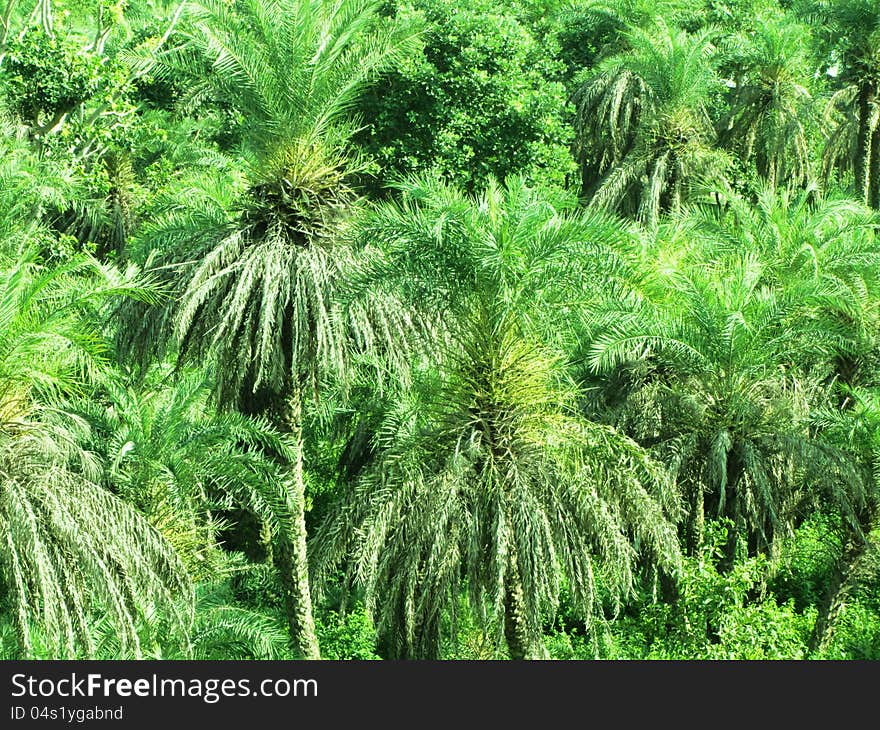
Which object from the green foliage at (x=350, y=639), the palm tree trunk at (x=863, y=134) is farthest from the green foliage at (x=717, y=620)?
the palm tree trunk at (x=863, y=134)

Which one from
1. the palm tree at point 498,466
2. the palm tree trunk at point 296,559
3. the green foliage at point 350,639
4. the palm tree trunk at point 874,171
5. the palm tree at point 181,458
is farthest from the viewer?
the palm tree trunk at point 874,171

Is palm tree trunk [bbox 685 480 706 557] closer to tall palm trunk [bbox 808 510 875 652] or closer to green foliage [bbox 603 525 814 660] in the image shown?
green foliage [bbox 603 525 814 660]

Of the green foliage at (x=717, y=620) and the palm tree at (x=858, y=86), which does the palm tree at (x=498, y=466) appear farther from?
the palm tree at (x=858, y=86)

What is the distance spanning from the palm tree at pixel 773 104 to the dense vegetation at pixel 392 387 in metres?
2.64

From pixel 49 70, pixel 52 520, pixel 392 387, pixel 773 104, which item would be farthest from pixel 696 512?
pixel 773 104

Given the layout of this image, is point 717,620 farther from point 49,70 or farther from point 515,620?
point 49,70

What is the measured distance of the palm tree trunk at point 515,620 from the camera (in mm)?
9359

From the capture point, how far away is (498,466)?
946 cm

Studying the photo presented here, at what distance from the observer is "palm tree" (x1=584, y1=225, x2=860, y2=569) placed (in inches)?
474

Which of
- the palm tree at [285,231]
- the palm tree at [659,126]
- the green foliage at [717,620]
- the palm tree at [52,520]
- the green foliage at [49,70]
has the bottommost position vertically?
the green foliage at [717,620]

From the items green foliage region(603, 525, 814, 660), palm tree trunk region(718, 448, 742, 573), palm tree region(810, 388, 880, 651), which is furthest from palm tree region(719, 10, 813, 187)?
green foliage region(603, 525, 814, 660)

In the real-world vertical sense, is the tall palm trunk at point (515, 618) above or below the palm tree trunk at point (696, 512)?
below

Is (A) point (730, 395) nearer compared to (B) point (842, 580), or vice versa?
(A) point (730, 395)

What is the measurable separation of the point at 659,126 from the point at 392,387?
959 centimetres
